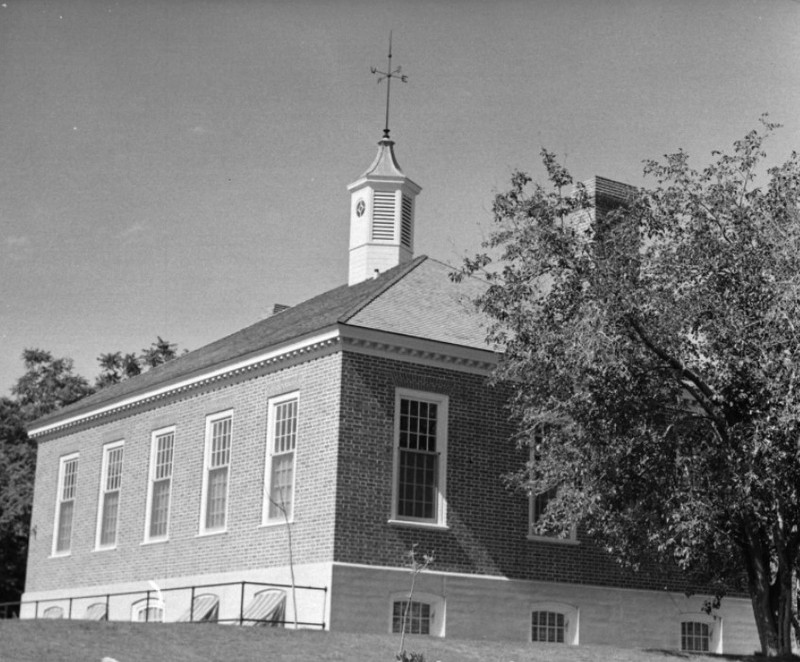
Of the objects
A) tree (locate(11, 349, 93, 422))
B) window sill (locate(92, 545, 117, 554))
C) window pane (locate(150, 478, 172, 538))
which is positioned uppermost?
tree (locate(11, 349, 93, 422))

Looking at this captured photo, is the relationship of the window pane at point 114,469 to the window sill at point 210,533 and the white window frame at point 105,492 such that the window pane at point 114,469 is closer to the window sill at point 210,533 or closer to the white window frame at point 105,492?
the white window frame at point 105,492

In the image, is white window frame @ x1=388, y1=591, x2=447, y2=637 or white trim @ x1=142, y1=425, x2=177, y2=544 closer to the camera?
white window frame @ x1=388, y1=591, x2=447, y2=637

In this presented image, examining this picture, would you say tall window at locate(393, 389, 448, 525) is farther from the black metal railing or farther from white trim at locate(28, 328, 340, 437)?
the black metal railing

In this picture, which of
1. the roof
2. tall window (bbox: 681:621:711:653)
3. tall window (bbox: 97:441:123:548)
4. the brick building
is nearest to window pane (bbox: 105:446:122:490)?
tall window (bbox: 97:441:123:548)

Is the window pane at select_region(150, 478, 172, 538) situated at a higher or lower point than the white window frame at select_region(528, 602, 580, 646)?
higher

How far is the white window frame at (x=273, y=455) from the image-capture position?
1061 inches

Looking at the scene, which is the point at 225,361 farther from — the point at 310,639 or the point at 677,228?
the point at 677,228

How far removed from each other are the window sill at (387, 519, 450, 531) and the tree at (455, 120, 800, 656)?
9.09ft

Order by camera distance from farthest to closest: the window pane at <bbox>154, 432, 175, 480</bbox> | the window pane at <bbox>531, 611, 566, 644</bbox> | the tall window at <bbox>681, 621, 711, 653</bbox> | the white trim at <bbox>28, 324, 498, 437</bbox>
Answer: the window pane at <bbox>154, 432, 175, 480</bbox> → the tall window at <bbox>681, 621, 711, 653</bbox> → the window pane at <bbox>531, 611, 566, 644</bbox> → the white trim at <bbox>28, 324, 498, 437</bbox>

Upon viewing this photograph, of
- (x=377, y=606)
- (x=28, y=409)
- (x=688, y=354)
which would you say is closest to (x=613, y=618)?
(x=377, y=606)

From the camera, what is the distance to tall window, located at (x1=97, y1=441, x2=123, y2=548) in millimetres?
33969

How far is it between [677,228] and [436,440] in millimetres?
6756

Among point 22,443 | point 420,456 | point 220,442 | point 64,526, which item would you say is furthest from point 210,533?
point 22,443

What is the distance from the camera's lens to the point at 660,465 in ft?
76.4
